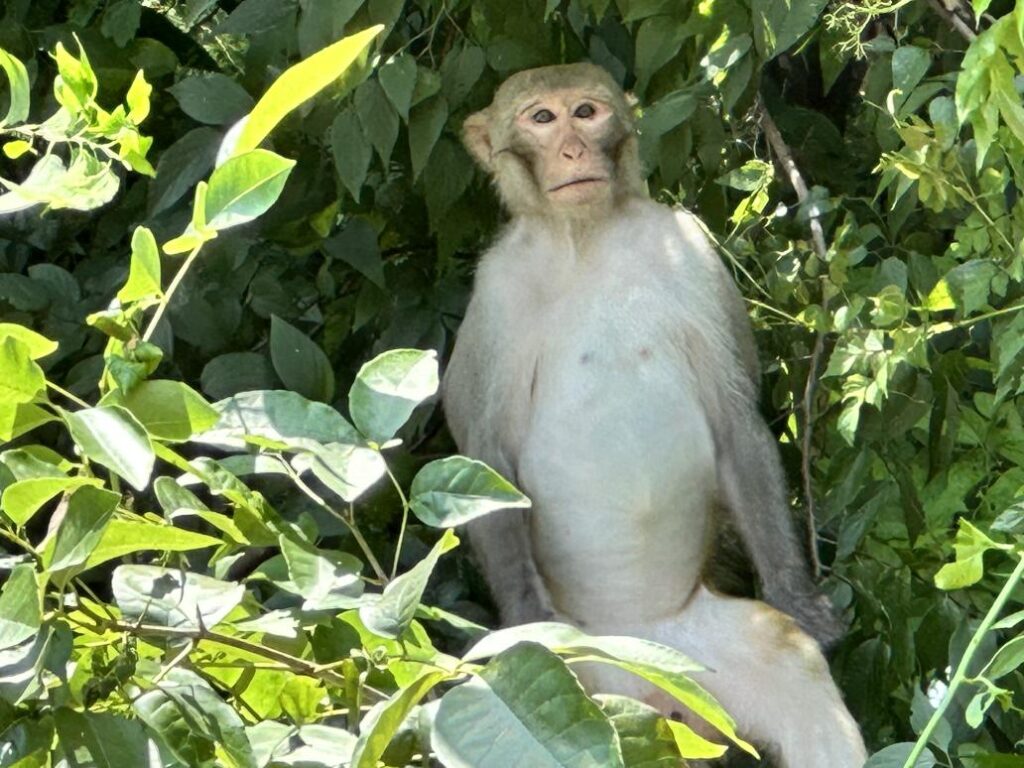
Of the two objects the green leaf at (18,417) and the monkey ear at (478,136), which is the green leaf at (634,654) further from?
the monkey ear at (478,136)

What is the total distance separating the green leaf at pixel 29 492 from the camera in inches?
74.3

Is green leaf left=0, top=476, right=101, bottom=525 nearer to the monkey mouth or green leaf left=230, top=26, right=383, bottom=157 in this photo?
green leaf left=230, top=26, right=383, bottom=157

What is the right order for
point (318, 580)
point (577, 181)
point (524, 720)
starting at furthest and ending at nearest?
point (577, 181) → point (318, 580) → point (524, 720)

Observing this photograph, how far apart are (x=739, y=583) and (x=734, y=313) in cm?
66

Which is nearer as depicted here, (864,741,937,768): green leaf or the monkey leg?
(864,741,937,768): green leaf

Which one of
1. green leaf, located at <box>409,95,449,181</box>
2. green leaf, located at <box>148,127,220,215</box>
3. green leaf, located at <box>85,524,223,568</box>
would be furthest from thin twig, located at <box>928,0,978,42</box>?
green leaf, located at <box>85,524,223,568</box>

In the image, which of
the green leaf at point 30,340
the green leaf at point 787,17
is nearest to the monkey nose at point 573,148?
the green leaf at point 787,17

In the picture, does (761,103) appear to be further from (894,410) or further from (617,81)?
(894,410)

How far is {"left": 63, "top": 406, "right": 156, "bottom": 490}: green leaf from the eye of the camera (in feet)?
6.11

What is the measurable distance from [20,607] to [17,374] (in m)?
0.26

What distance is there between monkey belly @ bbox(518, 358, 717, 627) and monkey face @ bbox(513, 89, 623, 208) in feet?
1.31

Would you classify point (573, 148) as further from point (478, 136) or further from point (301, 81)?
point (301, 81)

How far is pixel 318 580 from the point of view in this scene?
207cm

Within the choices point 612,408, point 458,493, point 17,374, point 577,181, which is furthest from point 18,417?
point 577,181
